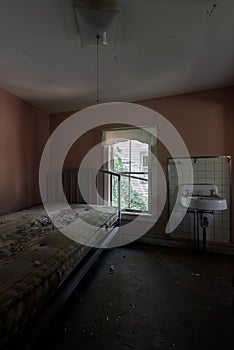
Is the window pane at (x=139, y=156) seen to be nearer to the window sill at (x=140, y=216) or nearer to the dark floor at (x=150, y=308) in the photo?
the window sill at (x=140, y=216)

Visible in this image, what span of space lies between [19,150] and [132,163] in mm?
1790

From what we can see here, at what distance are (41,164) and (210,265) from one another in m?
3.05

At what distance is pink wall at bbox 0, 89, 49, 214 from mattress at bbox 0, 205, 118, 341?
2.87ft

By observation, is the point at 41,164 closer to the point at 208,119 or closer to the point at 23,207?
the point at 23,207

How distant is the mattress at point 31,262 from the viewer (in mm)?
791

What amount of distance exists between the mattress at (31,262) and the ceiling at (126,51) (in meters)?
1.67

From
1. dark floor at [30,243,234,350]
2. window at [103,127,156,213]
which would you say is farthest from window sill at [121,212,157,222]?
dark floor at [30,243,234,350]

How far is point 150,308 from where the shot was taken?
163 centimetres

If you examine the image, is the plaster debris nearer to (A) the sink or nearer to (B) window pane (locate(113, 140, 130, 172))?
(A) the sink

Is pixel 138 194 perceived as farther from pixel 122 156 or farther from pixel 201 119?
pixel 201 119

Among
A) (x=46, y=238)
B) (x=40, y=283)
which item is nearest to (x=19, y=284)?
(x=40, y=283)

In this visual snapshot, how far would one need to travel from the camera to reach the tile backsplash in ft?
8.72

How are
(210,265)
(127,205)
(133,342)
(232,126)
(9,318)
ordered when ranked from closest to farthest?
(9,318)
(133,342)
(210,265)
(232,126)
(127,205)

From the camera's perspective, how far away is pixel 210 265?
236cm
